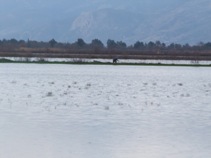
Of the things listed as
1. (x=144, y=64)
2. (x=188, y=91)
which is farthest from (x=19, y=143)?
(x=144, y=64)

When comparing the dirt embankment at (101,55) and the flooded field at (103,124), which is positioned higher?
the flooded field at (103,124)

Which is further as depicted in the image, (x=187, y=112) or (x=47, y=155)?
(x=187, y=112)

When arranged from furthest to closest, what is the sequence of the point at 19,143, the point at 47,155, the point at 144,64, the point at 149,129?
the point at 144,64 < the point at 149,129 < the point at 19,143 < the point at 47,155

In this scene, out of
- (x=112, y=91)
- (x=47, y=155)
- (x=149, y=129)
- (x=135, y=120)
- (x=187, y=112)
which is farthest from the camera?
(x=112, y=91)

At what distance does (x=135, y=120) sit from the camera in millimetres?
21484

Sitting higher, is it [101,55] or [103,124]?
[103,124]

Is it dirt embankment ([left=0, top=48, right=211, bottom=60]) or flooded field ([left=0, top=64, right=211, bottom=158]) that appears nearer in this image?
flooded field ([left=0, top=64, right=211, bottom=158])

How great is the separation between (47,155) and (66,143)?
5.19 feet

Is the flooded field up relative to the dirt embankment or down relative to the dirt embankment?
up

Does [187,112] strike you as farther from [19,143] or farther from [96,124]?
[19,143]

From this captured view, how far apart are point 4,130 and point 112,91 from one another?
54.4ft

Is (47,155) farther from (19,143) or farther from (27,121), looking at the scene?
(27,121)

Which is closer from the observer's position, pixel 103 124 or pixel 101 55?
pixel 103 124

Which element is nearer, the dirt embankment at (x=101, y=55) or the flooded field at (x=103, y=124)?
the flooded field at (x=103, y=124)
